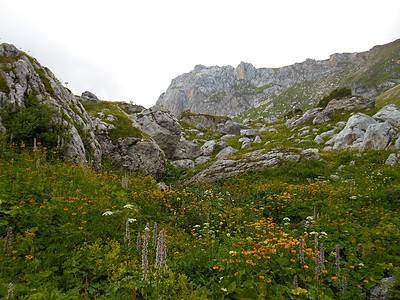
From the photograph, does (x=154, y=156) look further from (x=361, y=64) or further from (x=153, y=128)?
(x=361, y=64)

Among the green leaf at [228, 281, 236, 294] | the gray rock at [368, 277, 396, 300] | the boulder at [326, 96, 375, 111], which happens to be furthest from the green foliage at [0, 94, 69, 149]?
the boulder at [326, 96, 375, 111]

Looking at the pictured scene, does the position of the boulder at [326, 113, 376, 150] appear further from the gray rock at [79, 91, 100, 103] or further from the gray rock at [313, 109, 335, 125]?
the gray rock at [79, 91, 100, 103]

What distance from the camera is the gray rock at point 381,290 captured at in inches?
163

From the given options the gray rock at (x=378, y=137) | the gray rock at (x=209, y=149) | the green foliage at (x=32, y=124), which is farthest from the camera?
the gray rock at (x=209, y=149)

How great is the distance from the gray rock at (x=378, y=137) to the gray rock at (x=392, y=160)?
189 cm

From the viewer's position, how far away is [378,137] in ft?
51.8

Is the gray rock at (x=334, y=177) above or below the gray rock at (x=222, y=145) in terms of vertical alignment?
below

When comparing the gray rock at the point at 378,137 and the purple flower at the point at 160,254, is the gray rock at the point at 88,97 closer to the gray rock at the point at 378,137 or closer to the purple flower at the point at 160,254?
the purple flower at the point at 160,254

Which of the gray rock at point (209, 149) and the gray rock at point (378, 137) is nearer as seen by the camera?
the gray rock at point (378, 137)

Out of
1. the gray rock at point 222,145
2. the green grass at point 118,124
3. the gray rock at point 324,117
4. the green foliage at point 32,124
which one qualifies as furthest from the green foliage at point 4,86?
the gray rock at point 324,117

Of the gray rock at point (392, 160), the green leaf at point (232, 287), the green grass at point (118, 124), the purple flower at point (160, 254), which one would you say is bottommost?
the green leaf at point (232, 287)

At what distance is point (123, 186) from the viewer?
9.62 m

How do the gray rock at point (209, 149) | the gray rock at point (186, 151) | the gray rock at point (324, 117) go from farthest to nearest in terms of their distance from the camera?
the gray rock at point (324, 117) → the gray rock at point (209, 149) → the gray rock at point (186, 151)

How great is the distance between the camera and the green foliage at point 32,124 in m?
9.04
